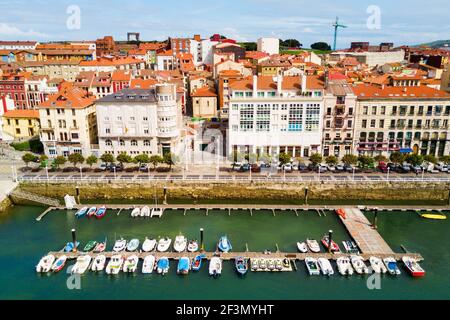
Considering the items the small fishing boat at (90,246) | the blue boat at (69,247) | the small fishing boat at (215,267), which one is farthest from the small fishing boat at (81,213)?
the small fishing boat at (215,267)

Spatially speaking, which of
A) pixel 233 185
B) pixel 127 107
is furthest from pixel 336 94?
pixel 127 107

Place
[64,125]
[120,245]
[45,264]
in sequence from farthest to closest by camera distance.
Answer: [64,125]
[120,245]
[45,264]

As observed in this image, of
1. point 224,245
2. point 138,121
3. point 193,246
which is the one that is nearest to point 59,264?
point 193,246

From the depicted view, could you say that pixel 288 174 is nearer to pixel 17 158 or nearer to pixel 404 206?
pixel 404 206

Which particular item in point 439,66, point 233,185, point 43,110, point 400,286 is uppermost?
point 439,66

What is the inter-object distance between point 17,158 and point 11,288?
37.6 m

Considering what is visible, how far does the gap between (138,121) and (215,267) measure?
3395cm

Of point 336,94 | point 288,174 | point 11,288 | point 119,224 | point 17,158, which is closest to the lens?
point 11,288

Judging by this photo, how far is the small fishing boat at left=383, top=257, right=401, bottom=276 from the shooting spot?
37188 millimetres

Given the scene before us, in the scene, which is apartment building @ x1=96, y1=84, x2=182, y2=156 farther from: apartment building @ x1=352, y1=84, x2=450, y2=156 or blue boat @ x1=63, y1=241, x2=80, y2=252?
apartment building @ x1=352, y1=84, x2=450, y2=156

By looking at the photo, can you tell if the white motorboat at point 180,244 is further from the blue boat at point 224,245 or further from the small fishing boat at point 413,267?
the small fishing boat at point 413,267

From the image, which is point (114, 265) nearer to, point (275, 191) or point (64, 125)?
point (275, 191)

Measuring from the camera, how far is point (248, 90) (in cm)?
6306

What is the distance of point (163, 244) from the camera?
4188 cm
